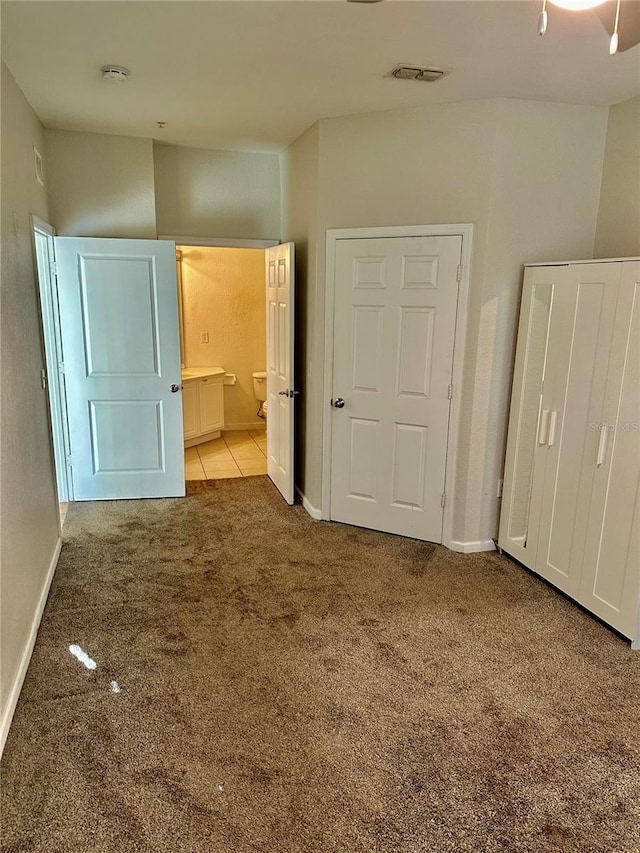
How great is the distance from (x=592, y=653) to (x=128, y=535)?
2.87 meters

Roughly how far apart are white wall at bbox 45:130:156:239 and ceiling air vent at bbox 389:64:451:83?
2.23 metres

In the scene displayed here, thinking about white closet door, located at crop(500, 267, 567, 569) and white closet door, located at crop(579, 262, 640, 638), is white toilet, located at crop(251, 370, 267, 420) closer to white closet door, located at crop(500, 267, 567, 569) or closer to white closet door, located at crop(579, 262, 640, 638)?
white closet door, located at crop(500, 267, 567, 569)

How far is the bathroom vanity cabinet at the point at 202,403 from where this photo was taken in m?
5.90

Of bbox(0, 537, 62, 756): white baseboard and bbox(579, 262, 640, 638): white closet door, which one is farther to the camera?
bbox(579, 262, 640, 638): white closet door

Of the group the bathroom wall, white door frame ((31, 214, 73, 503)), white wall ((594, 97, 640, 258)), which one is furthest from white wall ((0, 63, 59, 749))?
white wall ((594, 97, 640, 258))

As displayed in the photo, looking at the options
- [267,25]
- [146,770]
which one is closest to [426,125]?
[267,25]

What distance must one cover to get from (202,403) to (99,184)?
8.18ft

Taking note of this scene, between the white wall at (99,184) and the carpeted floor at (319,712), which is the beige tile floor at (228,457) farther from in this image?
the white wall at (99,184)

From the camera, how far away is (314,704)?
2.29 m

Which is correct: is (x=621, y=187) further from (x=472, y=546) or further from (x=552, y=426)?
(x=472, y=546)

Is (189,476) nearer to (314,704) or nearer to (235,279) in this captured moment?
(235,279)

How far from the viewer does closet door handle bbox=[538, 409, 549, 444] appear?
10.5 ft

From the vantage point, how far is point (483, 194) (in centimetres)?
324

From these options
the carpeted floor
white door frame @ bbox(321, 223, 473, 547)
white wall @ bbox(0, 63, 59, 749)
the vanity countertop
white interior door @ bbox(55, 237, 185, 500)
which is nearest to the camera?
the carpeted floor
